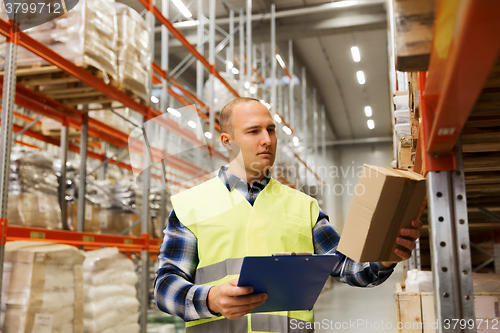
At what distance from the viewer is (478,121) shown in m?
2.04

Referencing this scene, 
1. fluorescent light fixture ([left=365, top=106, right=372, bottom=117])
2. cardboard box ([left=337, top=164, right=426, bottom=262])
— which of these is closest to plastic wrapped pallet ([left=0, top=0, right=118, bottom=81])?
cardboard box ([left=337, top=164, right=426, bottom=262])

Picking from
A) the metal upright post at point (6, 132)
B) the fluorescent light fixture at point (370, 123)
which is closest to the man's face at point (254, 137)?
the metal upright post at point (6, 132)

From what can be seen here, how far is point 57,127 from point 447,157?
6357mm

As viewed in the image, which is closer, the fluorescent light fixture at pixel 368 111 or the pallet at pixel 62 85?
the pallet at pixel 62 85

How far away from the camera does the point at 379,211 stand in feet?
5.42

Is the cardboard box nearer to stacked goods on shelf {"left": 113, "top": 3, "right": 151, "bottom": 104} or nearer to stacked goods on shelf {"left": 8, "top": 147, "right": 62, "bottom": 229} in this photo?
stacked goods on shelf {"left": 8, "top": 147, "right": 62, "bottom": 229}

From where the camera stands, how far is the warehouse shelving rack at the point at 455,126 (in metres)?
0.98

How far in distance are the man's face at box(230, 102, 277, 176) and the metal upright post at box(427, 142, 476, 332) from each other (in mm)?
817

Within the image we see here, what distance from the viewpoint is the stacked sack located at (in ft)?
15.2

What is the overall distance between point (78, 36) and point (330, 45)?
13196 mm

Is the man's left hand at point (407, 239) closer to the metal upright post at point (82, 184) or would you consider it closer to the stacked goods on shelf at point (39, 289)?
the stacked goods on shelf at point (39, 289)

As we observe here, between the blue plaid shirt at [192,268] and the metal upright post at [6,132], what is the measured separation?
2021 millimetres

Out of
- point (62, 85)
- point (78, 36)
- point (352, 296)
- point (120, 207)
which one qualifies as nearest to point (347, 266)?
point (78, 36)

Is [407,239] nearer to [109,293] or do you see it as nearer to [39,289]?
[39,289]
